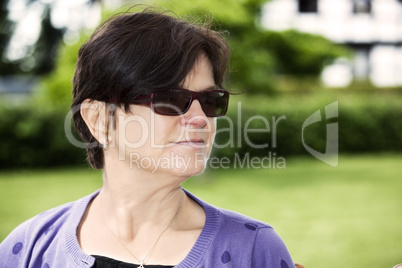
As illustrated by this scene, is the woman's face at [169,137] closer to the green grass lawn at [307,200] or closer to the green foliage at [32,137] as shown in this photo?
the green grass lawn at [307,200]

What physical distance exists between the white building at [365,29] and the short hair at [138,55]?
25681 mm

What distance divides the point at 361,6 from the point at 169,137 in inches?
1104

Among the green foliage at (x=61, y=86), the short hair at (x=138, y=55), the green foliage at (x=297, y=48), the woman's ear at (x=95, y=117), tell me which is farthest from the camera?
the green foliage at (x=297, y=48)

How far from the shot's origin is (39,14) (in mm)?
27125

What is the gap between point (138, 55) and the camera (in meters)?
1.42

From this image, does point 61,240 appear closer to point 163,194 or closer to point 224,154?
point 163,194

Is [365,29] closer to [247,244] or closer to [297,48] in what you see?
[297,48]

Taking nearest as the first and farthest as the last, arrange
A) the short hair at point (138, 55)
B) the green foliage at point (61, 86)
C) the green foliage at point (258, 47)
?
1. the short hair at point (138, 55)
2. the green foliage at point (258, 47)
3. the green foliage at point (61, 86)

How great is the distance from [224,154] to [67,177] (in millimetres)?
3672

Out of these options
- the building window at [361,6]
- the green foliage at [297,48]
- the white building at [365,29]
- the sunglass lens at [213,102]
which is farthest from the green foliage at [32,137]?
the building window at [361,6]

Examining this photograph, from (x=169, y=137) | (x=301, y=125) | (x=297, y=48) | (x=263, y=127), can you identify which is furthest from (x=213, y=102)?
(x=297, y=48)

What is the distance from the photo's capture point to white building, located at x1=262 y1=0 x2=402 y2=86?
2666 centimetres

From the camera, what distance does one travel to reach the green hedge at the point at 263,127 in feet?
38.1

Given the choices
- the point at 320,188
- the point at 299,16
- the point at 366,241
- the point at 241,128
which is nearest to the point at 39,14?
the point at 299,16
